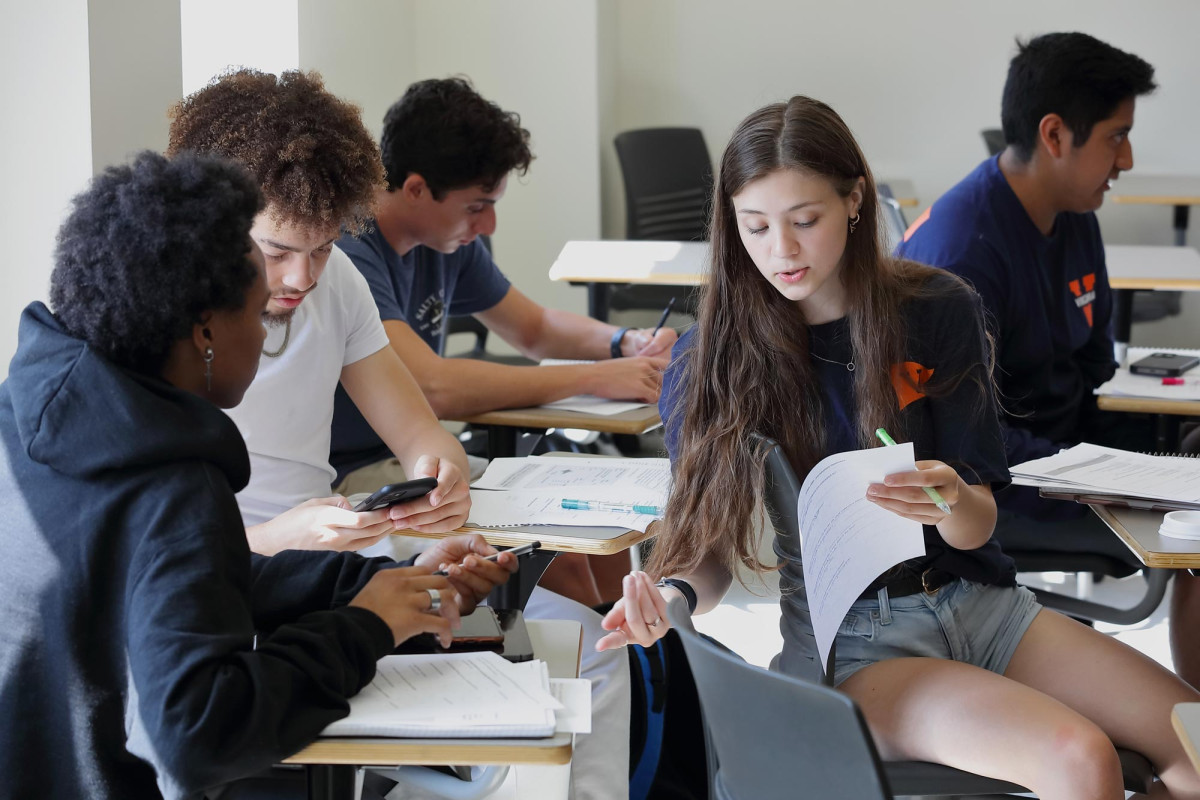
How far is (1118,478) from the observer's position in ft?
5.98

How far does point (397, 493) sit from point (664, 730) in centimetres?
69

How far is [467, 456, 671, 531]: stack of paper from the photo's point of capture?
1.82 metres

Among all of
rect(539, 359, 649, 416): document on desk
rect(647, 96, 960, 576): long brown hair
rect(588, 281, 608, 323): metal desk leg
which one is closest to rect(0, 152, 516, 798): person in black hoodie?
rect(647, 96, 960, 576): long brown hair

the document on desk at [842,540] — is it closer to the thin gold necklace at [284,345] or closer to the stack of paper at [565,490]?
the stack of paper at [565,490]

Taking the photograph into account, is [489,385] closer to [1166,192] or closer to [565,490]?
[565,490]

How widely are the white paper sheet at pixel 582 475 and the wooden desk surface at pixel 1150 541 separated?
653 millimetres

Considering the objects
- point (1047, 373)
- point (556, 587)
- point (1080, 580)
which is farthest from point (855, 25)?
point (556, 587)

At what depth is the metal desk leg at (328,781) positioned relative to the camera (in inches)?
46.5

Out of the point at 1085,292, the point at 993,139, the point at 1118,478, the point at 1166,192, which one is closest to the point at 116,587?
the point at 1118,478

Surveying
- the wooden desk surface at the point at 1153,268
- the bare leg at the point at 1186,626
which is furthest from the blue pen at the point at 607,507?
the wooden desk surface at the point at 1153,268

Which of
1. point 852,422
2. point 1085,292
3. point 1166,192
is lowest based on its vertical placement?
point 852,422

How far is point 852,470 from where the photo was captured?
54.5 inches

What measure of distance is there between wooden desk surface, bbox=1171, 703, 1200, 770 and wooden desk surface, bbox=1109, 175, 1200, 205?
4.40 metres

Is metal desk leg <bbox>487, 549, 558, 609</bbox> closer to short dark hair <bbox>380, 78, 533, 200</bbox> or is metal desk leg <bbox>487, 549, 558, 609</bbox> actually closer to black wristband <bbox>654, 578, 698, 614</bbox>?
black wristband <bbox>654, 578, 698, 614</bbox>
